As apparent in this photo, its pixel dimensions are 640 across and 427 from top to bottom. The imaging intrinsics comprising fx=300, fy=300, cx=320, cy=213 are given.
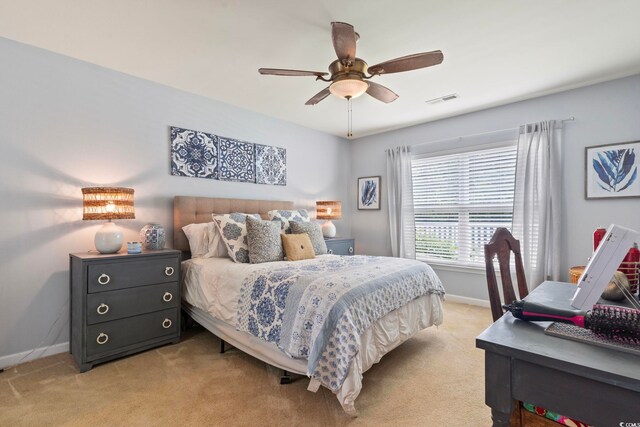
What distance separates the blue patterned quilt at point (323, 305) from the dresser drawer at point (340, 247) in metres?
1.46

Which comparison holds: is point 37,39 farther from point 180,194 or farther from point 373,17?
point 373,17

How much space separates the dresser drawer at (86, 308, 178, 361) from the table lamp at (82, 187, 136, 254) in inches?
23.9

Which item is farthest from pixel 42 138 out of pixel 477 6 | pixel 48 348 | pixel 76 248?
pixel 477 6

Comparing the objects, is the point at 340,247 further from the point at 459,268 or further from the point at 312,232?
the point at 459,268

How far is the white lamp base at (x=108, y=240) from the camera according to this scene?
251 centimetres

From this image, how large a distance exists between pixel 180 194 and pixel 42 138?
1.21m

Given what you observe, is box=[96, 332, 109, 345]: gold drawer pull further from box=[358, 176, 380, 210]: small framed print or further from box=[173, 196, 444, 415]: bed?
box=[358, 176, 380, 210]: small framed print

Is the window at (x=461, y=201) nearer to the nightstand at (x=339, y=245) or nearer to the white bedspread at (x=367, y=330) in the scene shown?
the nightstand at (x=339, y=245)

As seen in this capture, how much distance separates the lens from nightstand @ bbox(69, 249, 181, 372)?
90.9 inches

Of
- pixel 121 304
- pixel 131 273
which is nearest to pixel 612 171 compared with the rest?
pixel 131 273

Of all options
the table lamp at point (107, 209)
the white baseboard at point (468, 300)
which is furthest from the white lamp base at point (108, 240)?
the white baseboard at point (468, 300)

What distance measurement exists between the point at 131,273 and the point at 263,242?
1116 mm

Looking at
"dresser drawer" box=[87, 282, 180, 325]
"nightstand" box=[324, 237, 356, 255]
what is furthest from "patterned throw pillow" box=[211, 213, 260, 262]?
"nightstand" box=[324, 237, 356, 255]

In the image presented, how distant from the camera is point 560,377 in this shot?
74cm
